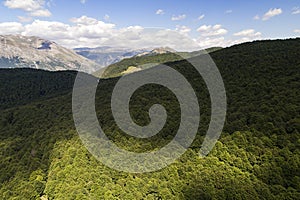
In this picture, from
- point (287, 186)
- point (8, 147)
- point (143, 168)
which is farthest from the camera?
point (8, 147)

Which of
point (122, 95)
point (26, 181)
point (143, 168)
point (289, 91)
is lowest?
point (26, 181)

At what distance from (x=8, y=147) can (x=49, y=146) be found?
14.4 m

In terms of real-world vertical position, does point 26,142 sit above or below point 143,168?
below

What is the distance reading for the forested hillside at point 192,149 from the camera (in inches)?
2409

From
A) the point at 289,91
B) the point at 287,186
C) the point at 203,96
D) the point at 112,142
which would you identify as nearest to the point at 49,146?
the point at 112,142

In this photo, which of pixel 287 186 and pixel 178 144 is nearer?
pixel 287 186

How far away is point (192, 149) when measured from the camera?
70062mm

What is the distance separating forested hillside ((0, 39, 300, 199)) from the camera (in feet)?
201

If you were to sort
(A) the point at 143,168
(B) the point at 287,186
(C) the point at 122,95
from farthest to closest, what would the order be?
1. (C) the point at 122,95
2. (A) the point at 143,168
3. (B) the point at 287,186

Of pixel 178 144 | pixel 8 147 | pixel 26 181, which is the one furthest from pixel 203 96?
pixel 8 147

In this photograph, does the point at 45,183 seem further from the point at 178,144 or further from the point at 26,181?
the point at 178,144

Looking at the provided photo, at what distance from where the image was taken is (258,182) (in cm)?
6050

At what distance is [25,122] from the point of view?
10069 centimetres

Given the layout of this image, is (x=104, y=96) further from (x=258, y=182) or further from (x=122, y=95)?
(x=258, y=182)
